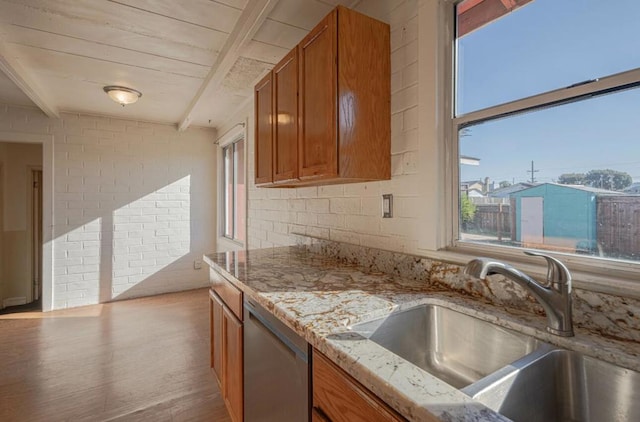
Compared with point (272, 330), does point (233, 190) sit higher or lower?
higher

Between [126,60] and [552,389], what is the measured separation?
10.6 ft

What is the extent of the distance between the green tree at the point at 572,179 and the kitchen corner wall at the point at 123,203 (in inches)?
172

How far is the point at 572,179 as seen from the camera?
3.37 feet

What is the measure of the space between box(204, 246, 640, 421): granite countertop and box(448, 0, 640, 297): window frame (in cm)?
17

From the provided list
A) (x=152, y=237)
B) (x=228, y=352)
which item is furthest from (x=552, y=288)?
(x=152, y=237)

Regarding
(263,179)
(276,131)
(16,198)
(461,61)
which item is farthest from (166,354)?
(16,198)

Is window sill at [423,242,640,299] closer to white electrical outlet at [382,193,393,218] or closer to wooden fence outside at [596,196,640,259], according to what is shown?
wooden fence outside at [596,196,640,259]

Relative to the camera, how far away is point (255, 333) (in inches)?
52.5

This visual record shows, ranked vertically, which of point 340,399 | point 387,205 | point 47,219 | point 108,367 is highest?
point 387,205

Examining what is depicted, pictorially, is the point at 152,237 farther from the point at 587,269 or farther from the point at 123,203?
the point at 587,269

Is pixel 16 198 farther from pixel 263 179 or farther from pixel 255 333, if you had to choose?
pixel 255 333

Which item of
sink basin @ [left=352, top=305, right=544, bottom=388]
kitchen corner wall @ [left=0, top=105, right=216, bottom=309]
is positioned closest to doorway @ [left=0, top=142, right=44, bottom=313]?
kitchen corner wall @ [left=0, top=105, right=216, bottom=309]

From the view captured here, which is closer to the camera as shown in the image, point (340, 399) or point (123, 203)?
point (340, 399)

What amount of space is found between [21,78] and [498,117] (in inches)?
142
